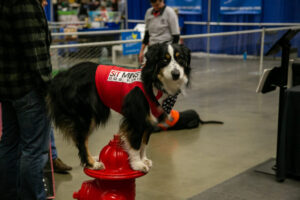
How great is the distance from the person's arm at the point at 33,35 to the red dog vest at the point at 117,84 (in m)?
0.31

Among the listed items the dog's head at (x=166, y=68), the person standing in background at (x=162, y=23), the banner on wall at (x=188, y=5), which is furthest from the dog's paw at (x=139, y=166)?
the banner on wall at (x=188, y=5)

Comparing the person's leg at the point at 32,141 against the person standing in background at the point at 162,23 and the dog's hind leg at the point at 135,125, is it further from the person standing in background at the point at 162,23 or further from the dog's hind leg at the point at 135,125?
the person standing in background at the point at 162,23

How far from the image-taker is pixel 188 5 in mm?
11586

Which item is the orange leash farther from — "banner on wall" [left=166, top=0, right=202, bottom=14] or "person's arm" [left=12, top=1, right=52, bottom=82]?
"banner on wall" [left=166, top=0, right=202, bottom=14]

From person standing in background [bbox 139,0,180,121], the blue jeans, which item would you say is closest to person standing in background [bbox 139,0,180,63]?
person standing in background [bbox 139,0,180,121]

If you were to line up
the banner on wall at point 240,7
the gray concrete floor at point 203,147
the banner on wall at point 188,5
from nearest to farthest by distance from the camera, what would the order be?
the gray concrete floor at point 203,147
the banner on wall at point 240,7
the banner on wall at point 188,5

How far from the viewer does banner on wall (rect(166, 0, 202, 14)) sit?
11.3 m

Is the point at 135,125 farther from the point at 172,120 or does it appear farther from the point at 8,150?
the point at 8,150

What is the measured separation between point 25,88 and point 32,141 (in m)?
0.31

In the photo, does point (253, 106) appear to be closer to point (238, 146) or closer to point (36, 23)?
point (238, 146)

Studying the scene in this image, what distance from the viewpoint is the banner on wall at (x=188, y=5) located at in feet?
37.1

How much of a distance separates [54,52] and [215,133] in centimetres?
339

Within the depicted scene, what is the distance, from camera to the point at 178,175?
11.2ft

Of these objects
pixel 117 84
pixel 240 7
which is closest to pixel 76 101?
pixel 117 84
